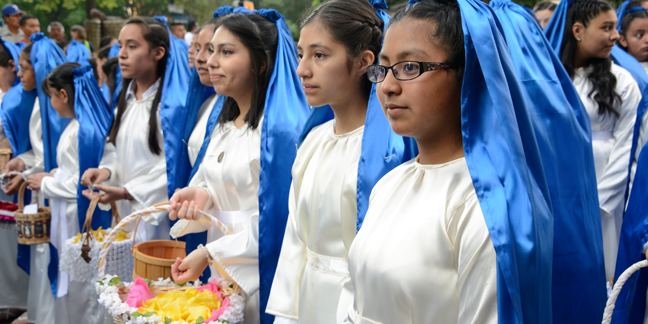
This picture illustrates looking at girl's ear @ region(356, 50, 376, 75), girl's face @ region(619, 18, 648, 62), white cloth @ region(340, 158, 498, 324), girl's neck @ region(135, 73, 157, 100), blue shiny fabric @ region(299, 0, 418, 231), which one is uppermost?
girl's face @ region(619, 18, 648, 62)

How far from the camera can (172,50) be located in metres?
4.48

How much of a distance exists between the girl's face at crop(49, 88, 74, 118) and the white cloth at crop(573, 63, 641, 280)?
457cm

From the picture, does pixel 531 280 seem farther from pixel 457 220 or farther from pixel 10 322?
pixel 10 322

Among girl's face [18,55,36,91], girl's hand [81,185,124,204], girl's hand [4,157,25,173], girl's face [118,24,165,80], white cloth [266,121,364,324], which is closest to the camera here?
white cloth [266,121,364,324]

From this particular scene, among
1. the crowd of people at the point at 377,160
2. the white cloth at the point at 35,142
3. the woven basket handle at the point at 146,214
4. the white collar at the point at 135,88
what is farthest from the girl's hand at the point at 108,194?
the white cloth at the point at 35,142

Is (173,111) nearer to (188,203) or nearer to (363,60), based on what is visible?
(188,203)

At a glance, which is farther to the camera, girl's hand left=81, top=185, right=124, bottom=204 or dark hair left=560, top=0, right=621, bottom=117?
girl's hand left=81, top=185, right=124, bottom=204

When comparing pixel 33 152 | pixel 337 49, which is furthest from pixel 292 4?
pixel 337 49

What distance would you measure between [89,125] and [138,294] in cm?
249

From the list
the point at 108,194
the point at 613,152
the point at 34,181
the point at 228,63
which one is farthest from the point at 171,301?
the point at 613,152

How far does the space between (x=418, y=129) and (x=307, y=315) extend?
117 cm

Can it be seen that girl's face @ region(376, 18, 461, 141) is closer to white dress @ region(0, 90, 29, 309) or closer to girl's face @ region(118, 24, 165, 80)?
girl's face @ region(118, 24, 165, 80)

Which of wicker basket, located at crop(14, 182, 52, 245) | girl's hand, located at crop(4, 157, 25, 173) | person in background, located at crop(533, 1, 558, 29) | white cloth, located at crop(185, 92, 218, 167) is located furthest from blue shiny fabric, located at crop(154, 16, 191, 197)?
person in background, located at crop(533, 1, 558, 29)

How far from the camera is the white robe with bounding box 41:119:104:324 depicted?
437cm
